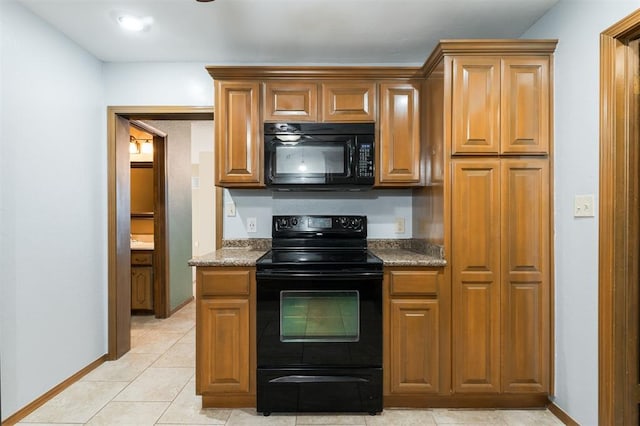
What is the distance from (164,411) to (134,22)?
245 centimetres

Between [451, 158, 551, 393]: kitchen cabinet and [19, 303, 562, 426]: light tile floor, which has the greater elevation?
[451, 158, 551, 393]: kitchen cabinet

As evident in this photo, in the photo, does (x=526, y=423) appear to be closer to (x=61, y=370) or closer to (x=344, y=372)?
(x=344, y=372)

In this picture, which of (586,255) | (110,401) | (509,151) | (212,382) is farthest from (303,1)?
(110,401)

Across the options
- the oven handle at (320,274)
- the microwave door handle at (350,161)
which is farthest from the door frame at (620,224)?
the microwave door handle at (350,161)

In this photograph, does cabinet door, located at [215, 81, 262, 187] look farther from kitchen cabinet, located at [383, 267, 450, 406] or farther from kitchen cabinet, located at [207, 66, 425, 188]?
kitchen cabinet, located at [383, 267, 450, 406]

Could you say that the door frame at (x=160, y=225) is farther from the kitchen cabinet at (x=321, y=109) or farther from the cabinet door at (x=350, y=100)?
the cabinet door at (x=350, y=100)

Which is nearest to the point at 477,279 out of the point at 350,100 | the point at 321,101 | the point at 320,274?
the point at 320,274

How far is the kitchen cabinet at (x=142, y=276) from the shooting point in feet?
13.9

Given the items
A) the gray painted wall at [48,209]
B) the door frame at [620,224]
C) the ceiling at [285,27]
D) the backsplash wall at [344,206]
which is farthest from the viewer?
the backsplash wall at [344,206]

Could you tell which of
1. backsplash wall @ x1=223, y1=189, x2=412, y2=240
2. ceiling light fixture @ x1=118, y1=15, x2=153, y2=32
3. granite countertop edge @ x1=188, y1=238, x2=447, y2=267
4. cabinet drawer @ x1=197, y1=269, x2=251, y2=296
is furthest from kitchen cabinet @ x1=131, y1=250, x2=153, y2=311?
ceiling light fixture @ x1=118, y1=15, x2=153, y2=32

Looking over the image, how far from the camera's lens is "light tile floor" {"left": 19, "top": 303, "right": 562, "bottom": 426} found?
2.18m

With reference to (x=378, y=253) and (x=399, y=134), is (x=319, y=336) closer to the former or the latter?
(x=378, y=253)

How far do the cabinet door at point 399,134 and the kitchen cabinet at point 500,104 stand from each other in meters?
0.41

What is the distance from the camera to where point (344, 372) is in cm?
226
